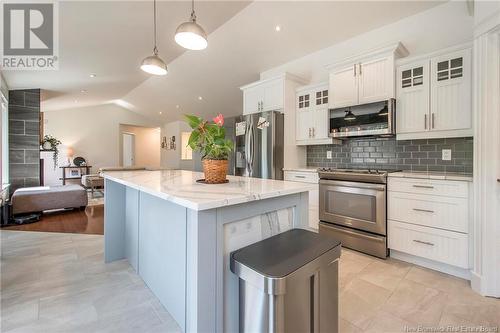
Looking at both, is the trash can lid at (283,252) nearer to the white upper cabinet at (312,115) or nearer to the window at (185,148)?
the white upper cabinet at (312,115)

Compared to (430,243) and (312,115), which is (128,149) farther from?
(430,243)

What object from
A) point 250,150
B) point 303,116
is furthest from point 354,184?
point 250,150

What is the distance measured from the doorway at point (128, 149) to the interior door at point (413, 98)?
10.7 metres

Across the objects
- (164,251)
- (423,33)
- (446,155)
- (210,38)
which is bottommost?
(164,251)

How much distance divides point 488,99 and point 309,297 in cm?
210

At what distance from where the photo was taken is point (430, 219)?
7.58 feet

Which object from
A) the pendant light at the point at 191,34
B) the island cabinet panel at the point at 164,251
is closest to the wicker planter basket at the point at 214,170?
the island cabinet panel at the point at 164,251

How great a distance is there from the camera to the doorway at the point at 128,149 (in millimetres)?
10650

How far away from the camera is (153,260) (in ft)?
6.25

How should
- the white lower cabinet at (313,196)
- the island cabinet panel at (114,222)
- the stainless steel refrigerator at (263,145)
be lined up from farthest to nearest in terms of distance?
the stainless steel refrigerator at (263,145)
the white lower cabinet at (313,196)
the island cabinet panel at (114,222)

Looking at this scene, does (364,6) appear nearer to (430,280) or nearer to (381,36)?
(381,36)

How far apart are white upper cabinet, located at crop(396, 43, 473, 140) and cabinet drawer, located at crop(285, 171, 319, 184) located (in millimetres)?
1085

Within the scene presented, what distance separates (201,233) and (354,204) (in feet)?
7.38

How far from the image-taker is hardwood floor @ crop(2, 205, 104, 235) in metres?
3.68
